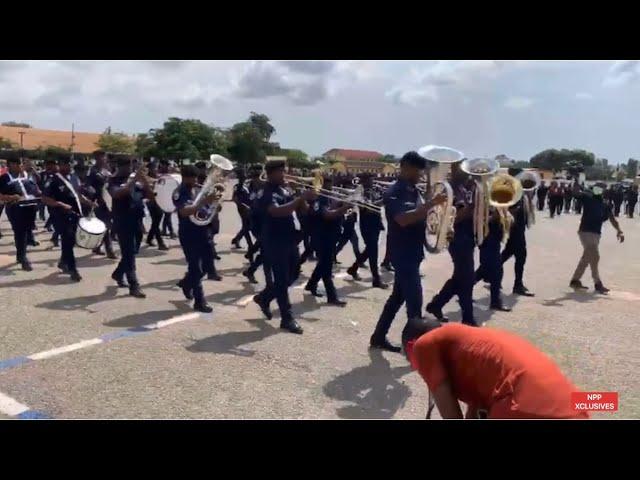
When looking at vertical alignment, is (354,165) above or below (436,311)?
above

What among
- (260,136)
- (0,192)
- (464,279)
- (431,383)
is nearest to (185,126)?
(260,136)

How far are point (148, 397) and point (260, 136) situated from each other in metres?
60.2

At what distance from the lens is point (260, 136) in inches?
2482

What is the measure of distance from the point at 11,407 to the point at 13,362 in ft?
3.27

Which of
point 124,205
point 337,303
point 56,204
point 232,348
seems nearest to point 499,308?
point 337,303

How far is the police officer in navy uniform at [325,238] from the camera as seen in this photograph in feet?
25.8

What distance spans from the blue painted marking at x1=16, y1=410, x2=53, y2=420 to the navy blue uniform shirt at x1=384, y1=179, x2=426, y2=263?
3.28 m

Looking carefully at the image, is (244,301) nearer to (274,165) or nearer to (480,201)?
(274,165)

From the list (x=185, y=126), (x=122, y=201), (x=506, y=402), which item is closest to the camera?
(x=506, y=402)

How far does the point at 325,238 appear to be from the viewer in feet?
26.3

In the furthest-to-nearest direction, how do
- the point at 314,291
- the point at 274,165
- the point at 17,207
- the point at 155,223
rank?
the point at 155,223, the point at 17,207, the point at 314,291, the point at 274,165

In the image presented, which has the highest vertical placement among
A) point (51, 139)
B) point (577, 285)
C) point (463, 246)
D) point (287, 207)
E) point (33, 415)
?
point (51, 139)

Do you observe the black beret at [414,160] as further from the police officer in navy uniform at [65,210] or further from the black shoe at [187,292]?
the police officer in navy uniform at [65,210]
